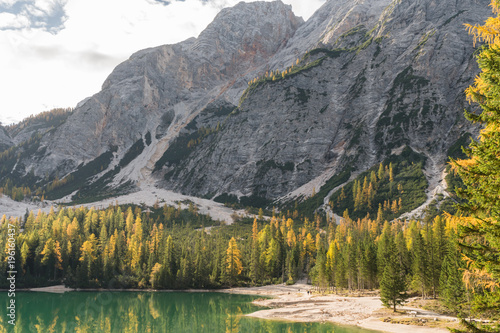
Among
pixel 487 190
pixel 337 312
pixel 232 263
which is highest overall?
pixel 487 190

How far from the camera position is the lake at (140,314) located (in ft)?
191

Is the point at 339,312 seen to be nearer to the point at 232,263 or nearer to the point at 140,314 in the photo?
the point at 140,314

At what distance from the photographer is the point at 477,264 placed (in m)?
15.1

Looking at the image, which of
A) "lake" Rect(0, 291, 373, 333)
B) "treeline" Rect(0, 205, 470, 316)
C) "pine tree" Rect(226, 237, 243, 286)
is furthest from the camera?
"pine tree" Rect(226, 237, 243, 286)

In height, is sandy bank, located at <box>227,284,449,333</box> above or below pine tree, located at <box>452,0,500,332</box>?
below

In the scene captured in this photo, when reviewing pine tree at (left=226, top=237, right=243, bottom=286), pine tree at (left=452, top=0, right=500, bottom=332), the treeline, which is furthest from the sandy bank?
pine tree at (left=452, top=0, right=500, bottom=332)

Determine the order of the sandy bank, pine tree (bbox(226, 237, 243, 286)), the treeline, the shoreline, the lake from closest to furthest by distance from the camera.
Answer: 1. the shoreline
2. the sandy bank
3. the lake
4. the treeline
5. pine tree (bbox(226, 237, 243, 286))

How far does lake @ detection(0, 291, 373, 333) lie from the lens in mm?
58250

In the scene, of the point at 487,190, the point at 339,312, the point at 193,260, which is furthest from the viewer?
the point at 193,260

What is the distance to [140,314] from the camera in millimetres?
71562

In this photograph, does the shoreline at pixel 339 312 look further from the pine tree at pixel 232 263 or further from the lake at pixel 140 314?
the pine tree at pixel 232 263

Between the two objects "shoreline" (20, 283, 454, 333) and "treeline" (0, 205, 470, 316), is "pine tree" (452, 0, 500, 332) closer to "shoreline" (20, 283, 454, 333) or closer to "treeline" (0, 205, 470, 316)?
"shoreline" (20, 283, 454, 333)

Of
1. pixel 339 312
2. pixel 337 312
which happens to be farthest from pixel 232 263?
pixel 339 312

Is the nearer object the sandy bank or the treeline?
the sandy bank
